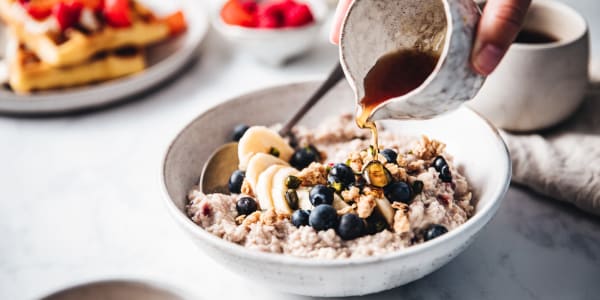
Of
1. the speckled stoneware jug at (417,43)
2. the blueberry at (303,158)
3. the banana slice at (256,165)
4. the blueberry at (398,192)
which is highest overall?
the speckled stoneware jug at (417,43)

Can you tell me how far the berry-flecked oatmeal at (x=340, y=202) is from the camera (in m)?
1.02

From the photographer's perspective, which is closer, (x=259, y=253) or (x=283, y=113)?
(x=259, y=253)

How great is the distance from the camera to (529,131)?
1.48 m

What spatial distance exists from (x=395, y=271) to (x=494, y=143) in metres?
0.39

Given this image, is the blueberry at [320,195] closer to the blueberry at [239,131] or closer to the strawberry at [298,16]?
the blueberry at [239,131]

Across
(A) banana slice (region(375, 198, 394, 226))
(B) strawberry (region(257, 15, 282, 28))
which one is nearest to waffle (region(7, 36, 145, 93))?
(B) strawberry (region(257, 15, 282, 28))

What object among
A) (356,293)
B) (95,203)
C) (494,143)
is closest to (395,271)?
(356,293)

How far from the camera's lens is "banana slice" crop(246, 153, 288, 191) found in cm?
120

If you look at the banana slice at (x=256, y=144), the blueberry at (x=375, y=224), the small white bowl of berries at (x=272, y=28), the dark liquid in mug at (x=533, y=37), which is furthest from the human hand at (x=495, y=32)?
the small white bowl of berries at (x=272, y=28)

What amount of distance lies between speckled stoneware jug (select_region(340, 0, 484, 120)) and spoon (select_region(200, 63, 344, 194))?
0.28 m

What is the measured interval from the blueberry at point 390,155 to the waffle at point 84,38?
1116 millimetres

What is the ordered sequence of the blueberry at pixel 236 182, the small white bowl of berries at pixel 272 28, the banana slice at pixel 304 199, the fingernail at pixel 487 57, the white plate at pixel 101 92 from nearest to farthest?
the fingernail at pixel 487 57 → the banana slice at pixel 304 199 → the blueberry at pixel 236 182 → the white plate at pixel 101 92 → the small white bowl of berries at pixel 272 28

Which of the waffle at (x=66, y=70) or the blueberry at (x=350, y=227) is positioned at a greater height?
the blueberry at (x=350, y=227)

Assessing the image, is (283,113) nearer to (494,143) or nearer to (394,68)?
(394,68)
